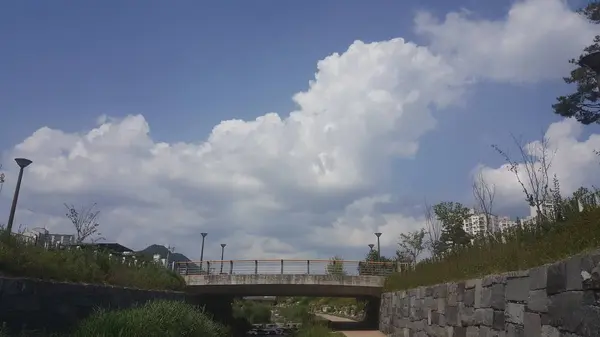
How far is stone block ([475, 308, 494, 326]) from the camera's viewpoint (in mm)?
9210

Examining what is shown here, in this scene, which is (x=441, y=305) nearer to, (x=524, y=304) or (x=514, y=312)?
(x=514, y=312)

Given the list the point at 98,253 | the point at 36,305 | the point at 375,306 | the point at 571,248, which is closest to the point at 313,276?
the point at 375,306

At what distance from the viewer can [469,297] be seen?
10.6 m

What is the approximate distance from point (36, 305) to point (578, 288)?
11023mm

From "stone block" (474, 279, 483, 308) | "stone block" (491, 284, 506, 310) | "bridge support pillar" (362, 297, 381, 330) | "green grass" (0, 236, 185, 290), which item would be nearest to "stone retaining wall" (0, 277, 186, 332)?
"green grass" (0, 236, 185, 290)

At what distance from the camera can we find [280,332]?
38875 mm

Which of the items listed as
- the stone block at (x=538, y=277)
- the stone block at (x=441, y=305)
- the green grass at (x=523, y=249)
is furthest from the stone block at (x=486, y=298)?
the stone block at (x=441, y=305)

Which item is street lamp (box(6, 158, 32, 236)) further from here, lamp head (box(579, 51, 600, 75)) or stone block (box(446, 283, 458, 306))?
lamp head (box(579, 51, 600, 75))

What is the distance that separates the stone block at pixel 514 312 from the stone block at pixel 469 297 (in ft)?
6.23

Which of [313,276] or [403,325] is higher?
[313,276]

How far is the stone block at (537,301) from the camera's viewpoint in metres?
6.99

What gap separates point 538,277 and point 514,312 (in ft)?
3.84

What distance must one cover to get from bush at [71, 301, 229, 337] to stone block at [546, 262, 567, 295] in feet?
27.0

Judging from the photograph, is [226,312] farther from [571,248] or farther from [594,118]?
[571,248]
